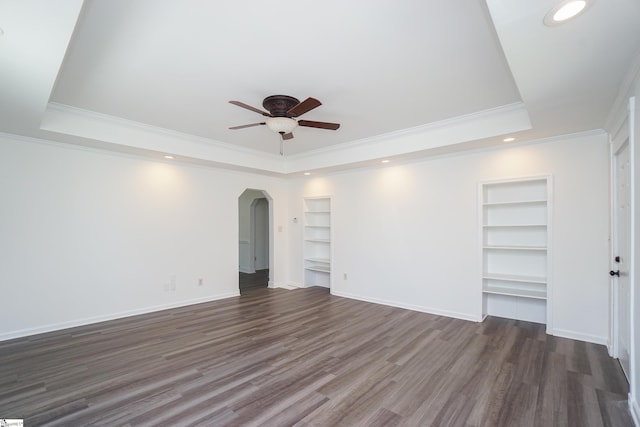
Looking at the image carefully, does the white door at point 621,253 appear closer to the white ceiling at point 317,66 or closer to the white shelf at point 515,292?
the white ceiling at point 317,66

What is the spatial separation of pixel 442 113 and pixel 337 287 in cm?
374

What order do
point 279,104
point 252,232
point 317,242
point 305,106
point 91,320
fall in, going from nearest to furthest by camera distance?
point 305,106
point 279,104
point 91,320
point 317,242
point 252,232

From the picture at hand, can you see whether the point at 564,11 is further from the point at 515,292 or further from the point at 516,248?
the point at 515,292

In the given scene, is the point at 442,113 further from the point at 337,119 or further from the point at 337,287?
the point at 337,287

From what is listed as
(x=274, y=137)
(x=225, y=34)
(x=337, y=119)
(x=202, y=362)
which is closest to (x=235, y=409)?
(x=202, y=362)

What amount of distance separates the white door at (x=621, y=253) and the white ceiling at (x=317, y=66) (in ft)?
1.75

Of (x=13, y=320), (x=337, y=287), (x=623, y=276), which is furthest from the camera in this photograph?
(x=337, y=287)

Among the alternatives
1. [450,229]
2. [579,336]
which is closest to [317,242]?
[450,229]

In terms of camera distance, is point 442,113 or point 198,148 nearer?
point 442,113

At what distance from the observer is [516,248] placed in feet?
13.4

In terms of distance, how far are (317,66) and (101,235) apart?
12.9 ft

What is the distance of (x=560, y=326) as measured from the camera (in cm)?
372

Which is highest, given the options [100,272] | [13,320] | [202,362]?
[100,272]

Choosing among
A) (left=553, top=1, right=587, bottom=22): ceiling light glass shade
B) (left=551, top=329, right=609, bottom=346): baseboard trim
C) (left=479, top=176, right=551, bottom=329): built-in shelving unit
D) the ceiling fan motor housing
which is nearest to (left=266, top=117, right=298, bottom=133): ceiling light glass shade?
the ceiling fan motor housing
